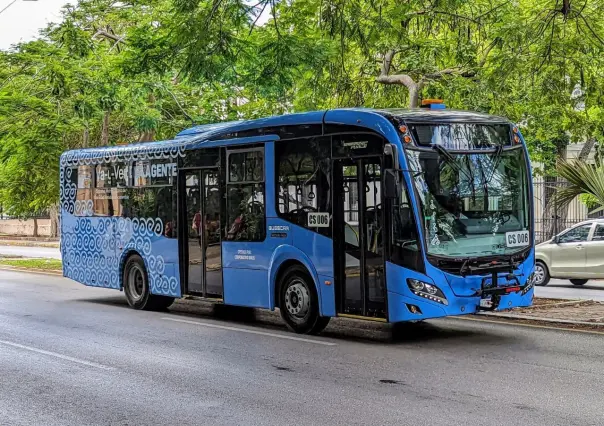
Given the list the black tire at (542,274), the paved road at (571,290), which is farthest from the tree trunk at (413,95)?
the black tire at (542,274)

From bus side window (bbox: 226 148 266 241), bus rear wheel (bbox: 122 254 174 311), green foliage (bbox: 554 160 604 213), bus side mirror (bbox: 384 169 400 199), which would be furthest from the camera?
bus rear wheel (bbox: 122 254 174 311)

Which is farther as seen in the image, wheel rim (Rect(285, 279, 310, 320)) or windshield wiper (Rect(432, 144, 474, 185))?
wheel rim (Rect(285, 279, 310, 320))

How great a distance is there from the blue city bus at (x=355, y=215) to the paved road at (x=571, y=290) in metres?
7.28

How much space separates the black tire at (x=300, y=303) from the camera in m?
13.5

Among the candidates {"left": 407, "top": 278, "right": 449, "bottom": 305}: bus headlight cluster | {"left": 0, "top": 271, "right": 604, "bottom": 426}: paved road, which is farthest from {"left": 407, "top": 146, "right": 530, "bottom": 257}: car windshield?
{"left": 0, "top": 271, "right": 604, "bottom": 426}: paved road

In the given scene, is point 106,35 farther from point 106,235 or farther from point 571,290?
point 571,290

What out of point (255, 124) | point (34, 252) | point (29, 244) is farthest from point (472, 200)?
point (29, 244)

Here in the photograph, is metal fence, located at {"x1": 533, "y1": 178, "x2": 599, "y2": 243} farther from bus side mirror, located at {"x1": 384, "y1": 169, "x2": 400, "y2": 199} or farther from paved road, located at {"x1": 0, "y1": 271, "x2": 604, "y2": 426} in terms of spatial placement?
bus side mirror, located at {"x1": 384, "y1": 169, "x2": 400, "y2": 199}

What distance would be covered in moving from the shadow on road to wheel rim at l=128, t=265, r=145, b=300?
1.37ft

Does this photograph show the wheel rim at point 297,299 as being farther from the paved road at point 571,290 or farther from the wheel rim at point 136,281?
the paved road at point 571,290

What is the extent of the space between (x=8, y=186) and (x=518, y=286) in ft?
73.6

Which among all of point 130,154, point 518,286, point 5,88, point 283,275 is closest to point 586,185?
point 518,286

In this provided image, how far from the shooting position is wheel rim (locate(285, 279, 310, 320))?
13570mm

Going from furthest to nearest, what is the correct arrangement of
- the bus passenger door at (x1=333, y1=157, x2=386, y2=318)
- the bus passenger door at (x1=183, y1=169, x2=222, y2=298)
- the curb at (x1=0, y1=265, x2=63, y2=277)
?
1. the curb at (x1=0, y1=265, x2=63, y2=277)
2. the bus passenger door at (x1=183, y1=169, x2=222, y2=298)
3. the bus passenger door at (x1=333, y1=157, x2=386, y2=318)
